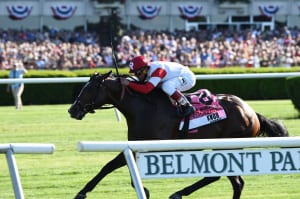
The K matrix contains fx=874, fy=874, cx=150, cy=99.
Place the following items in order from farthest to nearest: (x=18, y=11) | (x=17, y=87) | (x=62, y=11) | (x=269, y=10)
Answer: (x=269, y=10)
(x=62, y=11)
(x=18, y=11)
(x=17, y=87)

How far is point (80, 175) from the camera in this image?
9.14 metres

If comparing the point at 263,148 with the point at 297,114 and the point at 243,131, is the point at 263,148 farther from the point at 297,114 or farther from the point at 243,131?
the point at 297,114

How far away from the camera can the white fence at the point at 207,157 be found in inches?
200

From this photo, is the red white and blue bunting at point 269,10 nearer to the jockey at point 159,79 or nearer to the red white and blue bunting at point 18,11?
the red white and blue bunting at point 18,11

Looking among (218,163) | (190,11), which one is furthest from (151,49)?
(218,163)

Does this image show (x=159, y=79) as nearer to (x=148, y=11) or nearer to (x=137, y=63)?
(x=137, y=63)

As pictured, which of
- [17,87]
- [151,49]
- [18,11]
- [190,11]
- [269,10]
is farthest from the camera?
[269,10]

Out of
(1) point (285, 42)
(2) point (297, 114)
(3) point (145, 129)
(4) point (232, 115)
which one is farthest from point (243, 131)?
(1) point (285, 42)

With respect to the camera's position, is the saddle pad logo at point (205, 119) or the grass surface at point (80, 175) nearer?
the saddle pad logo at point (205, 119)

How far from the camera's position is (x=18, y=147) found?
16.2 ft

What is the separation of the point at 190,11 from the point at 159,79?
32.1 m

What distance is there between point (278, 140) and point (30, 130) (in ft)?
30.8

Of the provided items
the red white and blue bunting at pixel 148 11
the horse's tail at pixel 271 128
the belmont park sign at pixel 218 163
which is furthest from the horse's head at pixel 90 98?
the red white and blue bunting at pixel 148 11

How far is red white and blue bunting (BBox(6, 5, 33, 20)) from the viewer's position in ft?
121
